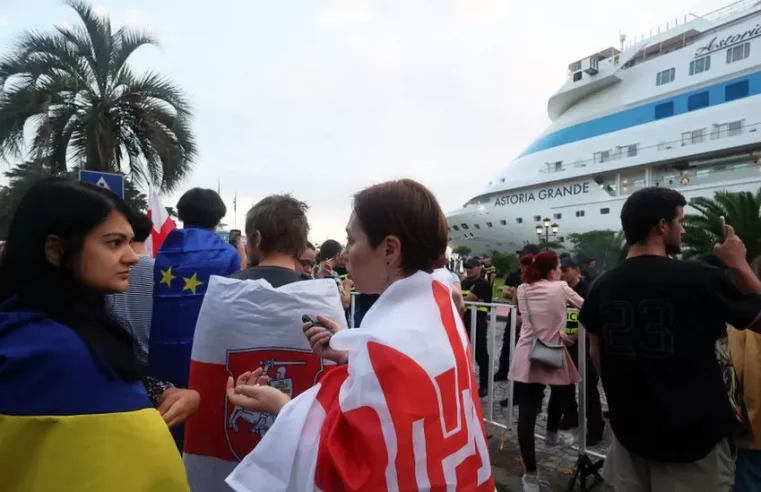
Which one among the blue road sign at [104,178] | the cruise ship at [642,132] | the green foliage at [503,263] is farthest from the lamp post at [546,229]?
the blue road sign at [104,178]

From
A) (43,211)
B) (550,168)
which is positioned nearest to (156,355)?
(43,211)

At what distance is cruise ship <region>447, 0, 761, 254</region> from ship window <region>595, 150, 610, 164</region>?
0.21 ft

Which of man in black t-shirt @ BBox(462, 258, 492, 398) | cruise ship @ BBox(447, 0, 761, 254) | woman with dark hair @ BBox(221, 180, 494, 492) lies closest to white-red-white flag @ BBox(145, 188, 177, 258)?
man in black t-shirt @ BBox(462, 258, 492, 398)

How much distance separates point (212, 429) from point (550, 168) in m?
36.1

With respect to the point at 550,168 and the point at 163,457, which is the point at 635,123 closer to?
the point at 550,168

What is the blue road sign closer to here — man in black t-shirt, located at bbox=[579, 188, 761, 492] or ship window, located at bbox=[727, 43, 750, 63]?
man in black t-shirt, located at bbox=[579, 188, 761, 492]

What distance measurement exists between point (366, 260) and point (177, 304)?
1.51m

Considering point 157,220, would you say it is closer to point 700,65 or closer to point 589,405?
point 589,405

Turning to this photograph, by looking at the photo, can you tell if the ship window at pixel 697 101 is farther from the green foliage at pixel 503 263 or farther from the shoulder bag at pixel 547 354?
the shoulder bag at pixel 547 354

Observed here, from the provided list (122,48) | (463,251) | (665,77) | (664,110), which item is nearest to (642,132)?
(664,110)

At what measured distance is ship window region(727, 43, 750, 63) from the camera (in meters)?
26.0

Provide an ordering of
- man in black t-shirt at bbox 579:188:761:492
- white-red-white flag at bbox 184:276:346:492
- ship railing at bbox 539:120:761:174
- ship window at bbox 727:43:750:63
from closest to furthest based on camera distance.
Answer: white-red-white flag at bbox 184:276:346:492
man in black t-shirt at bbox 579:188:761:492
ship railing at bbox 539:120:761:174
ship window at bbox 727:43:750:63

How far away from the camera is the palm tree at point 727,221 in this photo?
13562 mm

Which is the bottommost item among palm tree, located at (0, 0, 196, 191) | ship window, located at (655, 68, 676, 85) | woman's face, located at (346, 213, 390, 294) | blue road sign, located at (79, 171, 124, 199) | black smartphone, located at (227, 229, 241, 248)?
woman's face, located at (346, 213, 390, 294)
